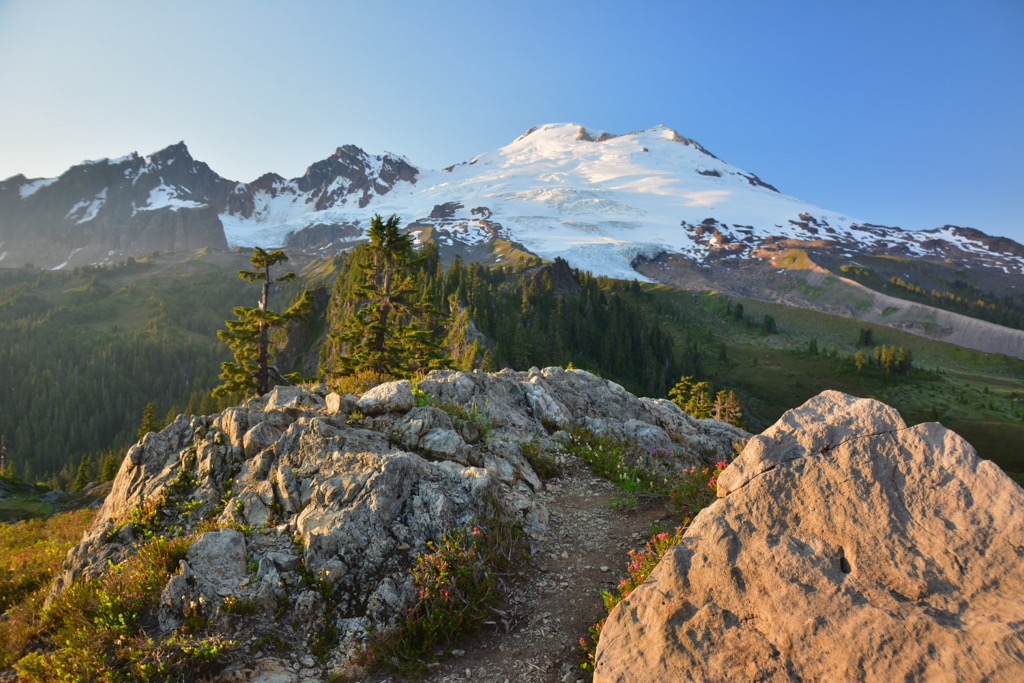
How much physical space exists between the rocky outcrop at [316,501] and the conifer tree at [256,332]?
36.0 ft

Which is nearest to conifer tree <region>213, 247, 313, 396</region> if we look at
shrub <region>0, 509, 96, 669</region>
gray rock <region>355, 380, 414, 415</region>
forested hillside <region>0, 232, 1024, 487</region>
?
forested hillside <region>0, 232, 1024, 487</region>

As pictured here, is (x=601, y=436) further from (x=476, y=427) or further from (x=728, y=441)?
(x=728, y=441)

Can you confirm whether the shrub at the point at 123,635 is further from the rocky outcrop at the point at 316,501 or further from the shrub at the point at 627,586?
the shrub at the point at 627,586

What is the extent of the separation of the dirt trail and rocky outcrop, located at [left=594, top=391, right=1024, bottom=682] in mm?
1350

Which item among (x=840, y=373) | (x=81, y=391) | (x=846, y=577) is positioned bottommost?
(x=81, y=391)

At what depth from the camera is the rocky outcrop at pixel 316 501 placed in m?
7.66

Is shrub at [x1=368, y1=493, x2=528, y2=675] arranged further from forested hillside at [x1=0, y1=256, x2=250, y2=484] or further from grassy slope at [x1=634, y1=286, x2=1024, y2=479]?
forested hillside at [x1=0, y1=256, x2=250, y2=484]

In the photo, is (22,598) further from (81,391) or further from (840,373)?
(81,391)

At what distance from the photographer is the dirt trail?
22.2 ft

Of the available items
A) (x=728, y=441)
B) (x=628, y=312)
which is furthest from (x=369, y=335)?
(x=628, y=312)

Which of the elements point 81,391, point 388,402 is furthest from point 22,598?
point 81,391

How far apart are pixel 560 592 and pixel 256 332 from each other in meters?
22.6

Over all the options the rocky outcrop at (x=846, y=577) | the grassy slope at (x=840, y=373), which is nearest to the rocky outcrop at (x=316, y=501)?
the rocky outcrop at (x=846, y=577)

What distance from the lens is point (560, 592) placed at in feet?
26.9
